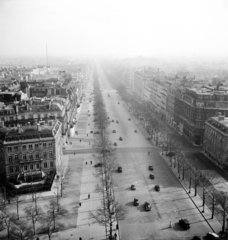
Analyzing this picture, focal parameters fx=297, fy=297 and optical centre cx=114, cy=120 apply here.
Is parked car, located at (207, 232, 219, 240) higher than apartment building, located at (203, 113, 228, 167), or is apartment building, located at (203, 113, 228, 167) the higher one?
apartment building, located at (203, 113, 228, 167)

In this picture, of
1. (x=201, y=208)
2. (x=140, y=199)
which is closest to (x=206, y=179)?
(x=201, y=208)

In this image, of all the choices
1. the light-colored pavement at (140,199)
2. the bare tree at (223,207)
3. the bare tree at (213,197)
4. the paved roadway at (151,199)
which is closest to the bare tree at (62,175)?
the light-colored pavement at (140,199)

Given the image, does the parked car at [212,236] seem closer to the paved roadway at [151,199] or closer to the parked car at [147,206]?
the paved roadway at [151,199]

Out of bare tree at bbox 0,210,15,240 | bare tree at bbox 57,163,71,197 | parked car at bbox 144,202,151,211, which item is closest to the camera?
bare tree at bbox 0,210,15,240

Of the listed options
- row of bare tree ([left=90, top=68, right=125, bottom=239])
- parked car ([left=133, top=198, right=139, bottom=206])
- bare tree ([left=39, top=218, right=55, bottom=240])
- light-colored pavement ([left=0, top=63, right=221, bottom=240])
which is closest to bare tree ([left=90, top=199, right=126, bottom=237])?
row of bare tree ([left=90, top=68, right=125, bottom=239])

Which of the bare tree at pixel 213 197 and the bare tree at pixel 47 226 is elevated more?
the bare tree at pixel 213 197

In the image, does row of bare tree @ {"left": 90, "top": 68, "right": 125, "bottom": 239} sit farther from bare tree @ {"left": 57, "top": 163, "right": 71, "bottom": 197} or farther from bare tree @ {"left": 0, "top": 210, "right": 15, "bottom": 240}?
bare tree @ {"left": 0, "top": 210, "right": 15, "bottom": 240}

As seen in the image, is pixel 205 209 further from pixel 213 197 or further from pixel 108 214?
pixel 108 214
